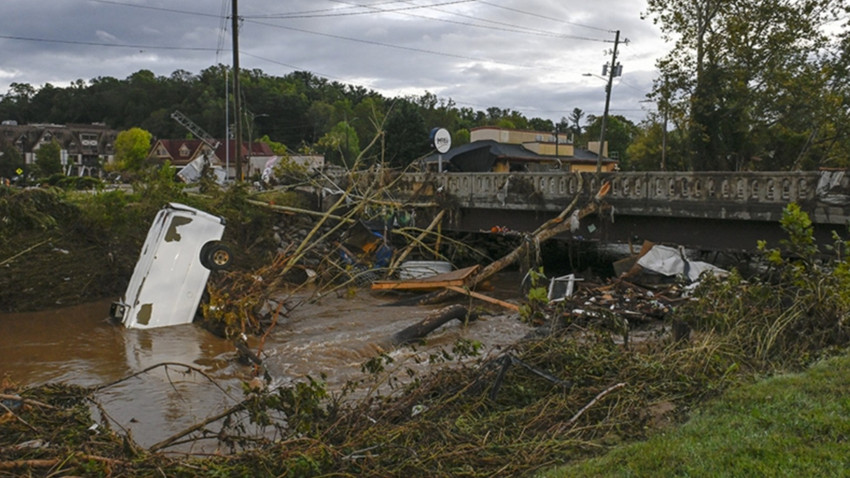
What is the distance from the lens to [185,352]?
13.2m

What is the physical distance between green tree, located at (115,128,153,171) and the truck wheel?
171 ft

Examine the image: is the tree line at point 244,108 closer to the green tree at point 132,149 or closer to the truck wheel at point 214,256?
the green tree at point 132,149

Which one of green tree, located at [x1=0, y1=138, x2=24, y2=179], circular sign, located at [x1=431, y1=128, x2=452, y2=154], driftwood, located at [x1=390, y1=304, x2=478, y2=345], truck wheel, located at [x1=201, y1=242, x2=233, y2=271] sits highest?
circular sign, located at [x1=431, y1=128, x2=452, y2=154]

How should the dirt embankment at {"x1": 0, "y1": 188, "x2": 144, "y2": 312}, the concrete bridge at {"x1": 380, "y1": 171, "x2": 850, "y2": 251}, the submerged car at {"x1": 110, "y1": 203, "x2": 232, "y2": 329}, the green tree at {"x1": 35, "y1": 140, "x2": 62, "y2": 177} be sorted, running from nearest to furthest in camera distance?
the submerged car at {"x1": 110, "y1": 203, "x2": 232, "y2": 329} → the concrete bridge at {"x1": 380, "y1": 171, "x2": 850, "y2": 251} → the dirt embankment at {"x1": 0, "y1": 188, "x2": 144, "y2": 312} → the green tree at {"x1": 35, "y1": 140, "x2": 62, "y2": 177}

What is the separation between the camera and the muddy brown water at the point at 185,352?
986cm

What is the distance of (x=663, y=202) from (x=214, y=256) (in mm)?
10578

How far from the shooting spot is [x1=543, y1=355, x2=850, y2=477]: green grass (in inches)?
195

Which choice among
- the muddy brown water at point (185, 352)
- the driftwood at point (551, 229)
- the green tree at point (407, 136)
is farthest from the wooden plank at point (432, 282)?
the green tree at point (407, 136)

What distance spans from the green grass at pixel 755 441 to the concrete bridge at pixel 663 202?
970 cm

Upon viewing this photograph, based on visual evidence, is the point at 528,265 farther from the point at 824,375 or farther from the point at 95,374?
the point at 824,375

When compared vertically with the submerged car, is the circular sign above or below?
above

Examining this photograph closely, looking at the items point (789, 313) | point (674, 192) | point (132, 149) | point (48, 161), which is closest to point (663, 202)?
point (674, 192)

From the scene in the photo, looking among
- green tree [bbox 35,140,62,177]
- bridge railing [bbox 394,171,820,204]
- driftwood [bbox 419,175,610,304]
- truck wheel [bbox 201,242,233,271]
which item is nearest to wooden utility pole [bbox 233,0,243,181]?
bridge railing [bbox 394,171,820,204]

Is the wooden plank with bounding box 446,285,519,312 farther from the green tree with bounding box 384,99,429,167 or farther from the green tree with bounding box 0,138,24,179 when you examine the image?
the green tree with bounding box 0,138,24,179
